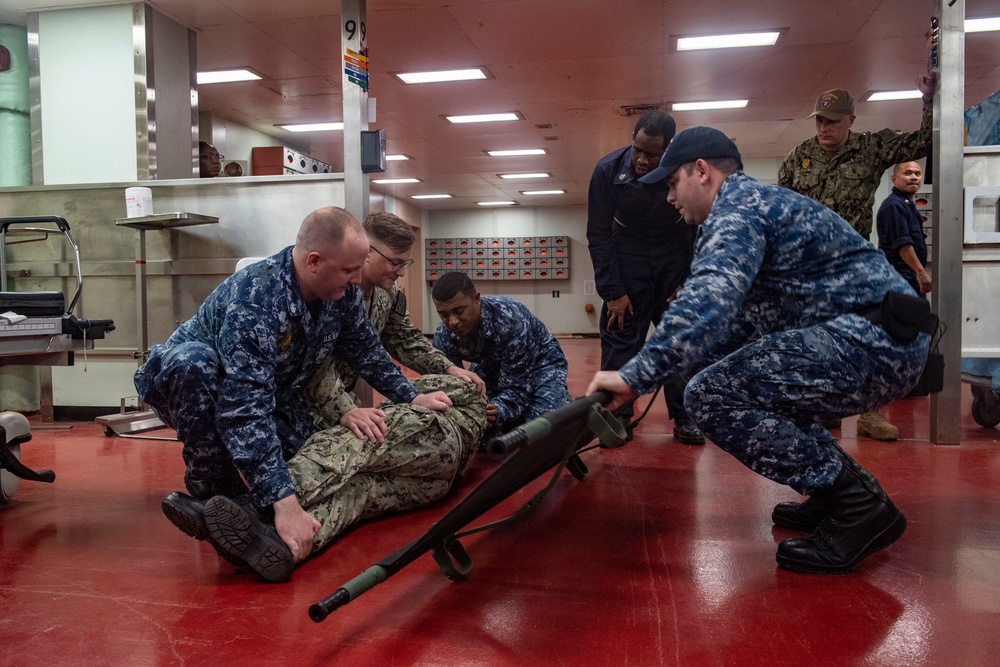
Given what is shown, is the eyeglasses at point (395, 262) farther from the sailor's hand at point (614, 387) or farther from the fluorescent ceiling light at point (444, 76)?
the fluorescent ceiling light at point (444, 76)

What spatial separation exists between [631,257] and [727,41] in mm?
3654

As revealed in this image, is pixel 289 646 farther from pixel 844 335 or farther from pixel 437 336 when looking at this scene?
pixel 437 336

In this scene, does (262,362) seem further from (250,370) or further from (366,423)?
(366,423)

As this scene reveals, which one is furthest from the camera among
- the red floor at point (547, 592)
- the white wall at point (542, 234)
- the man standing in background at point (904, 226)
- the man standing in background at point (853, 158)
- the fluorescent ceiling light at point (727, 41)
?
the white wall at point (542, 234)

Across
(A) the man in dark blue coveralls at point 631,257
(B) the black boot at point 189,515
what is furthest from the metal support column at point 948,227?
(B) the black boot at point 189,515

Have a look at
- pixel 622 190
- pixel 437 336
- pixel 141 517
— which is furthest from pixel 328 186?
pixel 141 517

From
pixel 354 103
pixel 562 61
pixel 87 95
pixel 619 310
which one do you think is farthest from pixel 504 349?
pixel 562 61

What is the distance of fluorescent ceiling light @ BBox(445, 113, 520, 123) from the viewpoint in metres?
8.47

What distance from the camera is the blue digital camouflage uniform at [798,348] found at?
1.75 meters

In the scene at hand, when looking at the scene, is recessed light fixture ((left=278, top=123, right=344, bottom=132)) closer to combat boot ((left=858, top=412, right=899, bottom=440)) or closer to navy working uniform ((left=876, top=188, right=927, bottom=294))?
navy working uniform ((left=876, top=188, right=927, bottom=294))

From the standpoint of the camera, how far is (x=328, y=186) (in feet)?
12.5

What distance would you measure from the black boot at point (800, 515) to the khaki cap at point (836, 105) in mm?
2191

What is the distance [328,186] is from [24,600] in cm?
260

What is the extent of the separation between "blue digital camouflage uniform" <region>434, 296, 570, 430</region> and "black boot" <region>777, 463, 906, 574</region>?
1.39 metres
